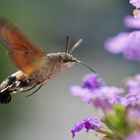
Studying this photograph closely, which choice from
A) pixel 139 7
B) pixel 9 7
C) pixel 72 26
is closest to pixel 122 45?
pixel 139 7

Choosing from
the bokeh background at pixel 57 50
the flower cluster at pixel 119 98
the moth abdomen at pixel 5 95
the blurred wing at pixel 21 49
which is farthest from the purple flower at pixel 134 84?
the bokeh background at pixel 57 50

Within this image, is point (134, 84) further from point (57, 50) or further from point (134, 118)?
point (57, 50)

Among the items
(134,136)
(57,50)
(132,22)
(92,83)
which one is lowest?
(134,136)

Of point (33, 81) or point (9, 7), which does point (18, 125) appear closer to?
point (9, 7)

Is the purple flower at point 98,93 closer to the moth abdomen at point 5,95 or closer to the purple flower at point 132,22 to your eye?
the purple flower at point 132,22

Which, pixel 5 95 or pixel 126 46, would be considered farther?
pixel 5 95

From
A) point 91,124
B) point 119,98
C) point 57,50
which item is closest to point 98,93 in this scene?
point 119,98
